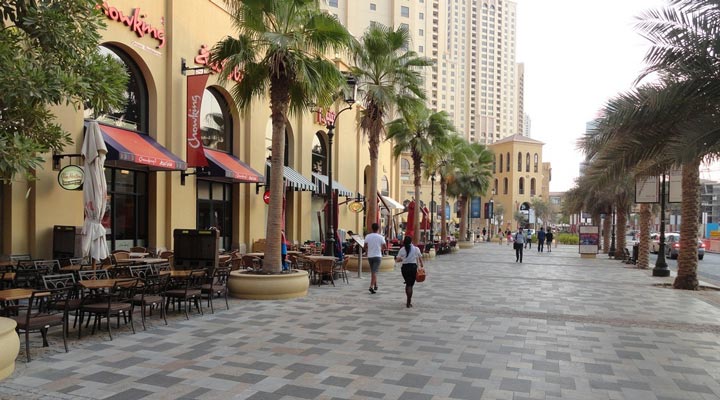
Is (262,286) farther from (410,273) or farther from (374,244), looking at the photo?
(410,273)

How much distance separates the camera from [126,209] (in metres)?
16.0

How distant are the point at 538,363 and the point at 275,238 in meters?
7.08

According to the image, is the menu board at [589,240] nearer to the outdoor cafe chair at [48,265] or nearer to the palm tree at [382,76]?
the palm tree at [382,76]

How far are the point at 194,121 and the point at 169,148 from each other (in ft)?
3.92

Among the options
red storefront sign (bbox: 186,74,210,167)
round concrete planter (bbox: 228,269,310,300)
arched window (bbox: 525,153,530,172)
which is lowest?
round concrete planter (bbox: 228,269,310,300)

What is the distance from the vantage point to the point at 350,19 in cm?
8669

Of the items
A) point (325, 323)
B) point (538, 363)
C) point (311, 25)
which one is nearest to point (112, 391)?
point (325, 323)

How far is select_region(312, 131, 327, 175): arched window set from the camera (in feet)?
95.1

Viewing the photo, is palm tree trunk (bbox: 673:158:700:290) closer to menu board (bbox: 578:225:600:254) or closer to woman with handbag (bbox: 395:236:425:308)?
woman with handbag (bbox: 395:236:425:308)

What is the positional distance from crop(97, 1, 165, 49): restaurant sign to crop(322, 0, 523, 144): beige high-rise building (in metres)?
121

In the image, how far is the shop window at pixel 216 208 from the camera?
19.2 metres

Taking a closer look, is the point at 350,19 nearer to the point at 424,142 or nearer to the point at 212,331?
the point at 424,142

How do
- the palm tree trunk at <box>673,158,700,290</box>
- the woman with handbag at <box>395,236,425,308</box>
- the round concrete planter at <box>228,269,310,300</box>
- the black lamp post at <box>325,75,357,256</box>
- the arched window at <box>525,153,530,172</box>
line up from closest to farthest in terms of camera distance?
the woman with handbag at <box>395,236,425,308</box>, the round concrete planter at <box>228,269,310,300</box>, the palm tree trunk at <box>673,158,700,290</box>, the black lamp post at <box>325,75,357,256</box>, the arched window at <box>525,153,530,172</box>

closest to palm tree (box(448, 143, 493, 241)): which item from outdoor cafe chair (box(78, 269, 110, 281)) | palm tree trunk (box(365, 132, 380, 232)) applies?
palm tree trunk (box(365, 132, 380, 232))
